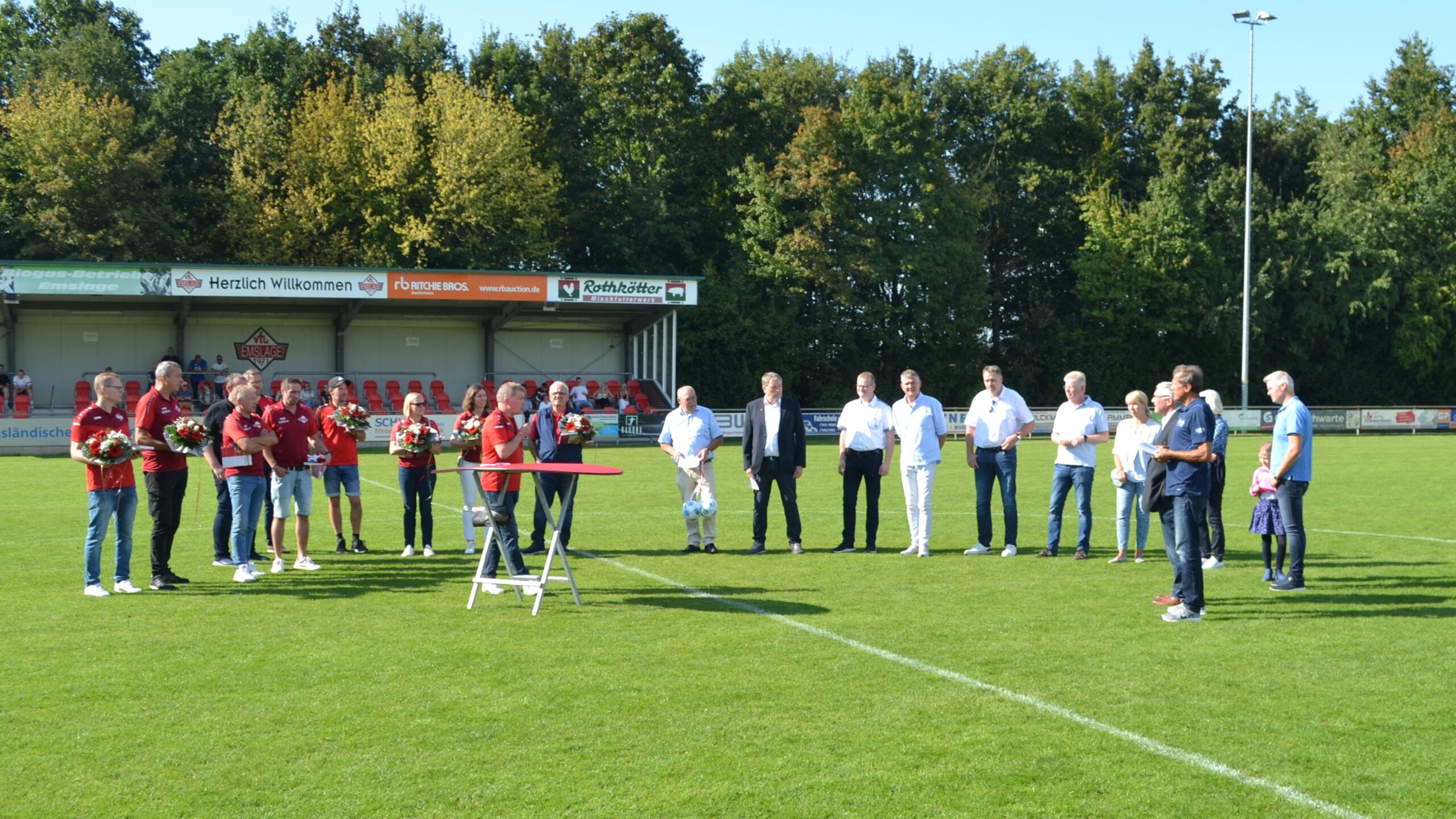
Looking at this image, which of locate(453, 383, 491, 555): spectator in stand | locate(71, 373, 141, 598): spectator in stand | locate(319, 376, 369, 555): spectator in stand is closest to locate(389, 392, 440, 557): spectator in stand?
locate(453, 383, 491, 555): spectator in stand

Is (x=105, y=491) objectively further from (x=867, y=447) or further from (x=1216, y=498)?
(x=1216, y=498)

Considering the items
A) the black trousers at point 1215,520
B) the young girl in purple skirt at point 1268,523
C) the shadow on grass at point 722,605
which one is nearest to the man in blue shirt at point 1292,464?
the young girl in purple skirt at point 1268,523

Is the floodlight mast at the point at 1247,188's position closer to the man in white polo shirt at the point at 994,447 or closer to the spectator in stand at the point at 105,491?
the man in white polo shirt at the point at 994,447

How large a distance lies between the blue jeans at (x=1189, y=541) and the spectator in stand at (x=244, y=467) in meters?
7.26

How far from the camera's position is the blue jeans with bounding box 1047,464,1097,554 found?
12.4 m

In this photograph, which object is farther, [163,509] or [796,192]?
[796,192]

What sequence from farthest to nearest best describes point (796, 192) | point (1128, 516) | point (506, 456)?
1. point (796, 192)
2. point (1128, 516)
3. point (506, 456)

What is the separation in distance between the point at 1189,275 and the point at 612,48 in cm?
2449

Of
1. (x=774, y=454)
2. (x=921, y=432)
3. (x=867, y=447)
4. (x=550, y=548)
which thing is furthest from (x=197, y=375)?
(x=550, y=548)

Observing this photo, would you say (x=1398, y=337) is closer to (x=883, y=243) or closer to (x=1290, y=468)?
(x=883, y=243)

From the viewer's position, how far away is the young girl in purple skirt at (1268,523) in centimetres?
1069

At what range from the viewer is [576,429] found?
12156mm

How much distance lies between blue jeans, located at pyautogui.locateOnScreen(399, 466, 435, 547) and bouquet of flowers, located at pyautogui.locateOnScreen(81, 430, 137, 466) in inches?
119

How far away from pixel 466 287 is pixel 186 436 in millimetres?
27267
